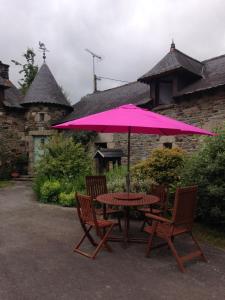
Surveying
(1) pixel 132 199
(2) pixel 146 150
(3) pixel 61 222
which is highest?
(2) pixel 146 150

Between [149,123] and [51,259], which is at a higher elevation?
[149,123]

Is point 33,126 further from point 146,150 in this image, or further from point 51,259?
point 51,259

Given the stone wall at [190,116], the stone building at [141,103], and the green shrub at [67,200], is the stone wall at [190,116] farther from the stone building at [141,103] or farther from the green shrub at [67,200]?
the green shrub at [67,200]

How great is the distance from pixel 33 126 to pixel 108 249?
42.8 ft

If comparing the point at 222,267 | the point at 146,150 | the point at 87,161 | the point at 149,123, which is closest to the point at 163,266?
the point at 222,267

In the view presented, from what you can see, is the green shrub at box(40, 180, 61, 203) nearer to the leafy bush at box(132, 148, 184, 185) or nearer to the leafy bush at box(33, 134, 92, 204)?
the leafy bush at box(33, 134, 92, 204)

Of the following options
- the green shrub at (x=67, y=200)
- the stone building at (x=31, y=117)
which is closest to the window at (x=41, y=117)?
the stone building at (x=31, y=117)

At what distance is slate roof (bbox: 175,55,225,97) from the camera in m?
10.2

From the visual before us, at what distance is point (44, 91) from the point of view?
17.2m

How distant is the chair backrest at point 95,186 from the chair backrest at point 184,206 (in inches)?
93.3

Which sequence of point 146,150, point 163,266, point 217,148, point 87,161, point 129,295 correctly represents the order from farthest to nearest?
point 146,150, point 87,161, point 217,148, point 163,266, point 129,295

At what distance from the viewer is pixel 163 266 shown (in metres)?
4.25

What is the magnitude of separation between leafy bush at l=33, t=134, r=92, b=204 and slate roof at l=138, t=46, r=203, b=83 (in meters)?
4.23

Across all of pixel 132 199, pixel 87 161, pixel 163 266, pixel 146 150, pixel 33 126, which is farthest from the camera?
pixel 33 126
